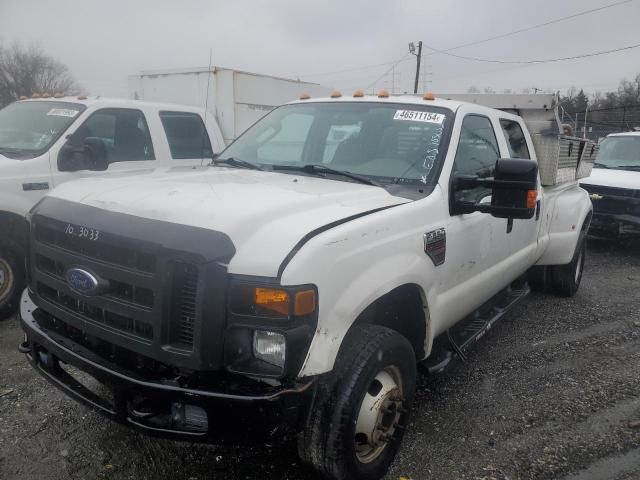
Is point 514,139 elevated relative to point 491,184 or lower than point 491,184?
elevated

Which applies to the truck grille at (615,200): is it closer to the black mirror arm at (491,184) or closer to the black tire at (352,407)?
the black mirror arm at (491,184)

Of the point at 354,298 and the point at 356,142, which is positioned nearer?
the point at 354,298

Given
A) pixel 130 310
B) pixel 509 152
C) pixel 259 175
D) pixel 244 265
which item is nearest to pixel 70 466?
pixel 130 310

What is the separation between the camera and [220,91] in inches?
334

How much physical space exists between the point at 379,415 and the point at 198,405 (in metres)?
0.94

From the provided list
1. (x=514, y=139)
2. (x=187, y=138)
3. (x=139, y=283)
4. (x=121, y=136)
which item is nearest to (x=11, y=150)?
(x=121, y=136)

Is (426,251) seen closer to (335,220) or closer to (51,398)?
(335,220)

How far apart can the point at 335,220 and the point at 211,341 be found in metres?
0.75

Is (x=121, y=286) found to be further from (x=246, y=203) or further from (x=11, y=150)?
(x=11, y=150)

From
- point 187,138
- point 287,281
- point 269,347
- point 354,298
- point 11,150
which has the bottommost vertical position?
point 269,347

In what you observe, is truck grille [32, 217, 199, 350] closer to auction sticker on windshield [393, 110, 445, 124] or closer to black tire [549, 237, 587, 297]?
auction sticker on windshield [393, 110, 445, 124]

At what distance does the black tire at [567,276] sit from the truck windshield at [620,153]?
390cm

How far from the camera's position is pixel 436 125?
3373 mm

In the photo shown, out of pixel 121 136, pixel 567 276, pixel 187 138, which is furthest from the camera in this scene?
pixel 187 138
